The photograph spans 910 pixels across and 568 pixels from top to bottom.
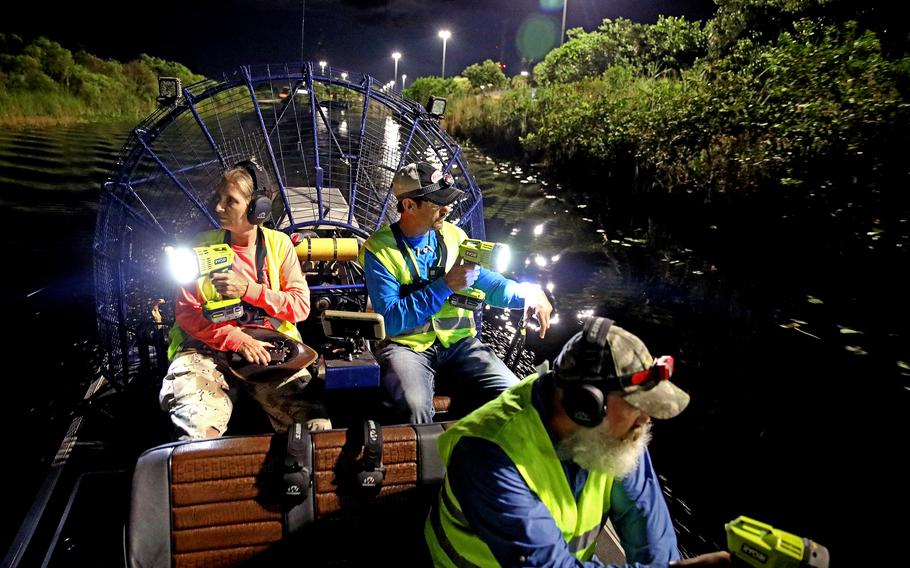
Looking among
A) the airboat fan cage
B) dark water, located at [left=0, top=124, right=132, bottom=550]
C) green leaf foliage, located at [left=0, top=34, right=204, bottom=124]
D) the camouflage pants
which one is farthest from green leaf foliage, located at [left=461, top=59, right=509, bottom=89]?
the camouflage pants

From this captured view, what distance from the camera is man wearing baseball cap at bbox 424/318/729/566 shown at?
1.56m

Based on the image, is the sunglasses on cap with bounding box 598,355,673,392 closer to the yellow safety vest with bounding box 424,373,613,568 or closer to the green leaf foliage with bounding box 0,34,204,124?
the yellow safety vest with bounding box 424,373,613,568

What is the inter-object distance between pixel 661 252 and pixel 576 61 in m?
24.0

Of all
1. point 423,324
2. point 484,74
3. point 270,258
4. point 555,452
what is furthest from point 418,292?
point 484,74

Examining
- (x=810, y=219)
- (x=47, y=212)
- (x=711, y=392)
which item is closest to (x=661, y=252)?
(x=810, y=219)

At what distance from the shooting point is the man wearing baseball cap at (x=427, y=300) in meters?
3.11

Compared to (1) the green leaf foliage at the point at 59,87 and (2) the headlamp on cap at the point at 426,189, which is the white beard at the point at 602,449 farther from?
(1) the green leaf foliage at the point at 59,87

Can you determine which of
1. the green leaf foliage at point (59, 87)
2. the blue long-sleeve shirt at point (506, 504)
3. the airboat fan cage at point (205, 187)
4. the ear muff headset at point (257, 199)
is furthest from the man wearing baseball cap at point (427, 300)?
the green leaf foliage at point (59, 87)

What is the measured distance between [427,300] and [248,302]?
0.98m

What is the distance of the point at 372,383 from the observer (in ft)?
9.44

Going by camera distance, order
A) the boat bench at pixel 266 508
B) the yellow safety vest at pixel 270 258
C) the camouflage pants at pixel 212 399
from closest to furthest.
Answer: the boat bench at pixel 266 508 < the camouflage pants at pixel 212 399 < the yellow safety vest at pixel 270 258

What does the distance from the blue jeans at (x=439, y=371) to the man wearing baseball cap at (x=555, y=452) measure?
44.5 inches

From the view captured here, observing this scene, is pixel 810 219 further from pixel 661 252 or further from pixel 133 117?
pixel 133 117

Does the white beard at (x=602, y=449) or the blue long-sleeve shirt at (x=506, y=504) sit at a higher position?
the white beard at (x=602, y=449)
